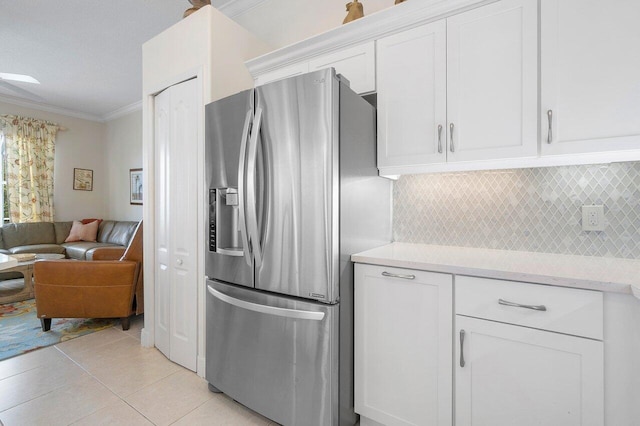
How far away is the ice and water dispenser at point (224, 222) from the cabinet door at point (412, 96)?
894mm

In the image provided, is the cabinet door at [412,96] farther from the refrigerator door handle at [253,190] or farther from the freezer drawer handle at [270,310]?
the freezer drawer handle at [270,310]

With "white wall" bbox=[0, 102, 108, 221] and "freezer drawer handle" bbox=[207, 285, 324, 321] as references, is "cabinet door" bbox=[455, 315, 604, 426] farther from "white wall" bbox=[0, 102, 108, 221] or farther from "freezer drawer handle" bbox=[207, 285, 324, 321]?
"white wall" bbox=[0, 102, 108, 221]

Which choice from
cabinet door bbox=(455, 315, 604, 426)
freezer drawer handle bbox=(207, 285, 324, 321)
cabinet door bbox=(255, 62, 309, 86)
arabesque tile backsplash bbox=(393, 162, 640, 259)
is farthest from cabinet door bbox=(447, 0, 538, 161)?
freezer drawer handle bbox=(207, 285, 324, 321)

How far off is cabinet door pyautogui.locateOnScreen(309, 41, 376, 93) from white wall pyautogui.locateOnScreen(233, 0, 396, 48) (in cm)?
60

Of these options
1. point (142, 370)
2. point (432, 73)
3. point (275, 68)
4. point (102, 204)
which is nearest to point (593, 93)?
→ point (432, 73)

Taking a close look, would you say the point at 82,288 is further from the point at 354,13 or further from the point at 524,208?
the point at 524,208

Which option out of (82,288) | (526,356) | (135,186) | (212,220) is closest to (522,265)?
(526,356)

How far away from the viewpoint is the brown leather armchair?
2718 millimetres

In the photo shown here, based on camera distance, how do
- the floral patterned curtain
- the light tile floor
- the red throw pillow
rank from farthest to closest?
1. the red throw pillow
2. the floral patterned curtain
3. the light tile floor

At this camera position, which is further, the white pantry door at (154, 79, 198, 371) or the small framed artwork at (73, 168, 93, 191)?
the small framed artwork at (73, 168, 93, 191)

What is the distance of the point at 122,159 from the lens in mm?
5914

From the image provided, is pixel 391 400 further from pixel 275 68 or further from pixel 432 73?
pixel 275 68

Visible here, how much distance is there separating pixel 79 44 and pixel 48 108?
2994 millimetres

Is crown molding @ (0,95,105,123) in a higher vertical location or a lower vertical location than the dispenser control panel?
higher
